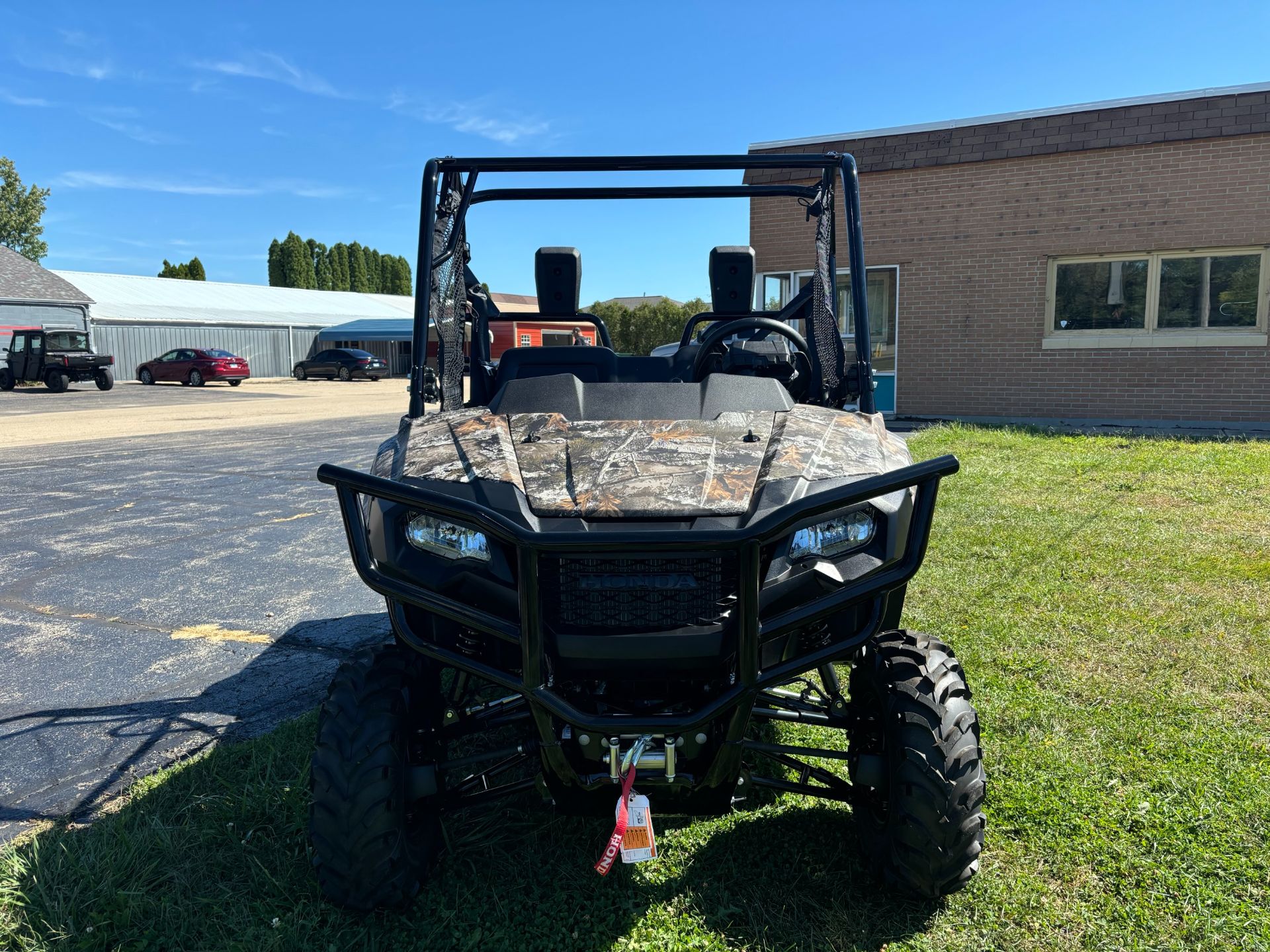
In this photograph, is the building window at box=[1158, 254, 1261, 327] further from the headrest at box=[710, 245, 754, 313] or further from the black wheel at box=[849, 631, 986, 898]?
the black wheel at box=[849, 631, 986, 898]

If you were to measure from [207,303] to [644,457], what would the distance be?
4591 cm

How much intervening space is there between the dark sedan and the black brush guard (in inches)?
1446

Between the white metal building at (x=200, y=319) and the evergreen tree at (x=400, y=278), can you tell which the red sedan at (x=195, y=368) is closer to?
the white metal building at (x=200, y=319)

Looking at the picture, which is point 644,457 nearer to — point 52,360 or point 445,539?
point 445,539

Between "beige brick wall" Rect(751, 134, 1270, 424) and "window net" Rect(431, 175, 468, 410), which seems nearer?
"window net" Rect(431, 175, 468, 410)

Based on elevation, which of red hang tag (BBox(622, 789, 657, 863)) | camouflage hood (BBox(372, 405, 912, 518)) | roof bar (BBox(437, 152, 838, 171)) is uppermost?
roof bar (BBox(437, 152, 838, 171))

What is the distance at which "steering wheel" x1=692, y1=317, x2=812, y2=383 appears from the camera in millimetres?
3326

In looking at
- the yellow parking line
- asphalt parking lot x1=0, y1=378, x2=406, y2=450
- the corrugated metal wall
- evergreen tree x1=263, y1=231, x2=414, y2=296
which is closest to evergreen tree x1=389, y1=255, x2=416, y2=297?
evergreen tree x1=263, y1=231, x2=414, y2=296

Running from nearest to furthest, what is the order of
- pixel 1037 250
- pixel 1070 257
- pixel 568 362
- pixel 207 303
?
pixel 568 362, pixel 1070 257, pixel 1037 250, pixel 207 303

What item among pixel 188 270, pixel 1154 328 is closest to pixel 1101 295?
pixel 1154 328

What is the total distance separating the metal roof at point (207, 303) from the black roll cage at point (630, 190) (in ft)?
126

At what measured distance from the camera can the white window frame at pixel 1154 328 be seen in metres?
12.4

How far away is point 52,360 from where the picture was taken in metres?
26.8

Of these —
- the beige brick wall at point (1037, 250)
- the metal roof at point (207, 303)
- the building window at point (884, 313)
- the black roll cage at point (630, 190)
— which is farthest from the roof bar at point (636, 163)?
the metal roof at point (207, 303)
